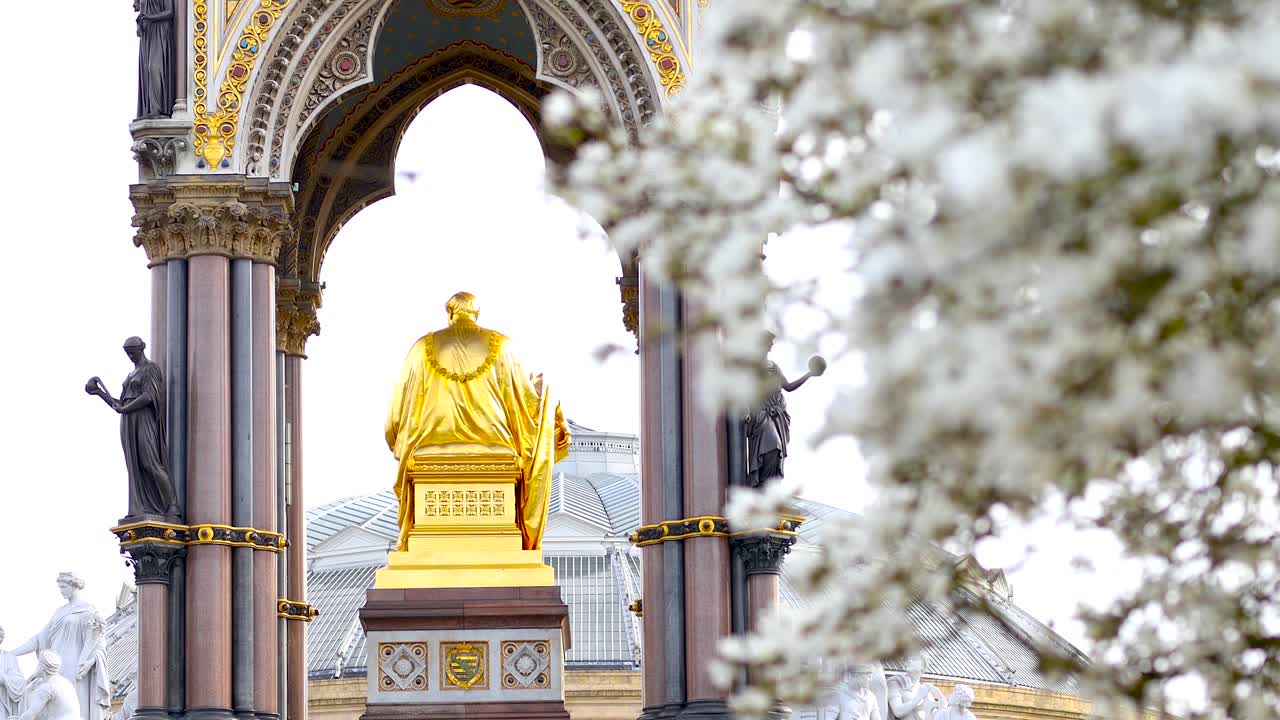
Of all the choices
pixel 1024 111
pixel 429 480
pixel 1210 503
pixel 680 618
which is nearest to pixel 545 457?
pixel 429 480

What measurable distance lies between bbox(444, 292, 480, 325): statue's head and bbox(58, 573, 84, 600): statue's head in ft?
16.9

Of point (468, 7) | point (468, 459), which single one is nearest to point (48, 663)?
point (468, 459)

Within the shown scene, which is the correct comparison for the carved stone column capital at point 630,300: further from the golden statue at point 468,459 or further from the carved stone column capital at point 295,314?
the carved stone column capital at point 295,314

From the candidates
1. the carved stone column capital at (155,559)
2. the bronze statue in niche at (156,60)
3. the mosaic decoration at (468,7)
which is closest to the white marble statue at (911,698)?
the carved stone column capital at (155,559)

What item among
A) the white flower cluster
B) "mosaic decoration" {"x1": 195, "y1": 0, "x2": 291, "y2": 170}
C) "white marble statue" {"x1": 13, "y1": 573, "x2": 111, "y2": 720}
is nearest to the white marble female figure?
"white marble statue" {"x1": 13, "y1": 573, "x2": 111, "y2": 720}

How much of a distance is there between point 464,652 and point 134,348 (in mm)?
4731

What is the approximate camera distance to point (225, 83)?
23.5 m

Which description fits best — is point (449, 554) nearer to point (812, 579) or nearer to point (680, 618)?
point (680, 618)

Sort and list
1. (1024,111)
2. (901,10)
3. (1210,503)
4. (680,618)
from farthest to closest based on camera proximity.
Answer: (680,618), (1210,503), (901,10), (1024,111)

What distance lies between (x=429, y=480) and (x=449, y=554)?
3.05ft

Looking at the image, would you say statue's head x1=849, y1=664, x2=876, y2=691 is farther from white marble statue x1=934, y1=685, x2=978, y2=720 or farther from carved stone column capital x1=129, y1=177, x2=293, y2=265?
carved stone column capital x1=129, y1=177, x2=293, y2=265

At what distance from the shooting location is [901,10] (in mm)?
6363

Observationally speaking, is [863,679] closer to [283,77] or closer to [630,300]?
[630,300]

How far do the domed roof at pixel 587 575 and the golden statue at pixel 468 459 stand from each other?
2829cm
